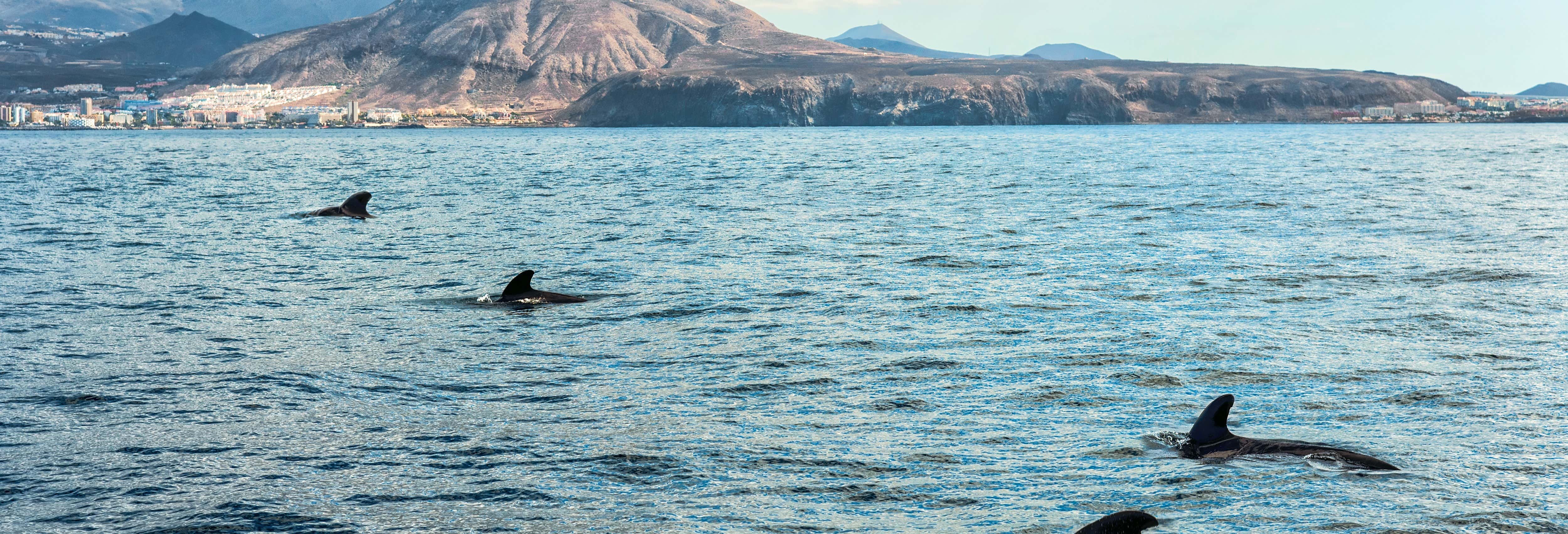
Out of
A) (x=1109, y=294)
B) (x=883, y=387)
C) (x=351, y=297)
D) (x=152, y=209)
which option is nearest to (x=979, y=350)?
(x=883, y=387)

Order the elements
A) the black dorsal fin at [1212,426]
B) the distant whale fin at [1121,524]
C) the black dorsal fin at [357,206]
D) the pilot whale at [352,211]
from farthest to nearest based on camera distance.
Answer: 1. the pilot whale at [352,211]
2. the black dorsal fin at [357,206]
3. the black dorsal fin at [1212,426]
4. the distant whale fin at [1121,524]

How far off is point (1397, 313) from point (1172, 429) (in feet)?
37.6

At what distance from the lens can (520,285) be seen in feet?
87.1

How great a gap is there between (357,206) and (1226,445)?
142 ft

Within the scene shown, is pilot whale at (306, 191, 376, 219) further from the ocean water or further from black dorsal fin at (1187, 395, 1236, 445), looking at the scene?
black dorsal fin at (1187, 395, 1236, 445)

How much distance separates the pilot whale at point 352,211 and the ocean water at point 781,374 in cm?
293

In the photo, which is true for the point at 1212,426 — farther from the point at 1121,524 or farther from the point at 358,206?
the point at 358,206

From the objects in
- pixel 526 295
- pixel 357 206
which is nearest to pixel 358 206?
pixel 357 206

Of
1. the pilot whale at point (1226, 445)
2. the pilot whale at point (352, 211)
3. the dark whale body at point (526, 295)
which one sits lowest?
the pilot whale at point (352, 211)

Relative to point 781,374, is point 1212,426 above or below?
above

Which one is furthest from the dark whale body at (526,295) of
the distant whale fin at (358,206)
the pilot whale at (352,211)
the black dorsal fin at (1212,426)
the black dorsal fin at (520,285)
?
the distant whale fin at (358,206)

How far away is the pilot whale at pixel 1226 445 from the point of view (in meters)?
14.3

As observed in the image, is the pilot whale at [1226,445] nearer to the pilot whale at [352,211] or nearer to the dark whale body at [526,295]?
the dark whale body at [526,295]

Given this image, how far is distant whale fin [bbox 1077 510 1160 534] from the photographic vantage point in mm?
10945
